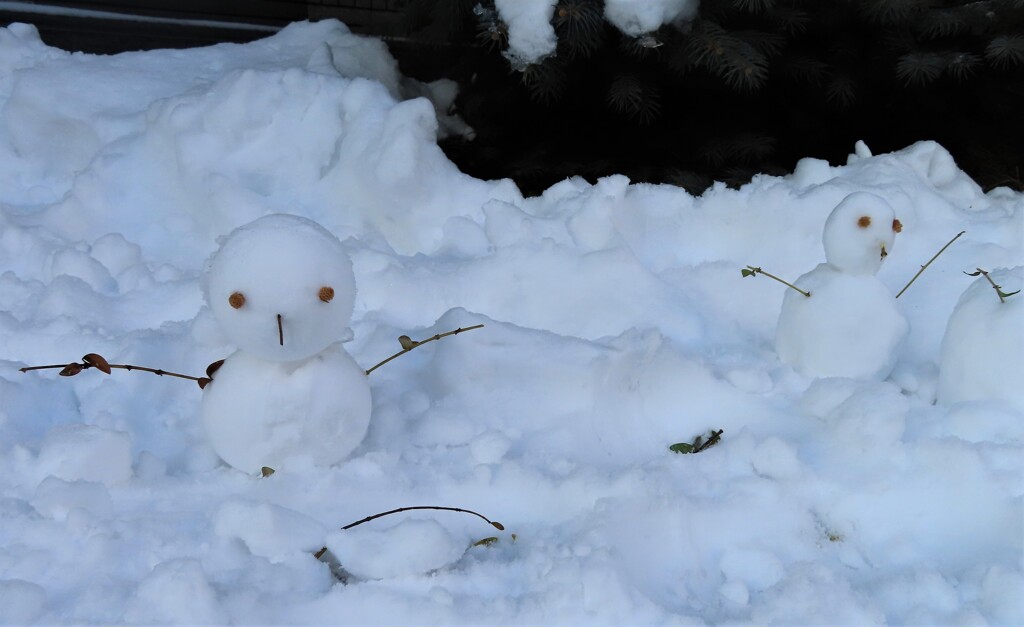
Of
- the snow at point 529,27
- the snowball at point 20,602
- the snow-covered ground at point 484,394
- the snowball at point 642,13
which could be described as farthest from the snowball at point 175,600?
the snowball at point 642,13

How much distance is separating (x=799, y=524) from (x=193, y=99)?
2.25 metres

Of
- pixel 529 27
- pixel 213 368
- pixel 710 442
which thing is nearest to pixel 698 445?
pixel 710 442

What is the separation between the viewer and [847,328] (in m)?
1.82

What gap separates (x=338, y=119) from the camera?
2.79m

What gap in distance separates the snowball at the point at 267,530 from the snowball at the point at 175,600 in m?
0.14

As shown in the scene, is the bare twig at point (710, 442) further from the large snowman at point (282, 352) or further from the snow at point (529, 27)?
the snow at point (529, 27)

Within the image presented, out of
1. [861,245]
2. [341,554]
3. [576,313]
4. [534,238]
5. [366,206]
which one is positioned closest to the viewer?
[341,554]

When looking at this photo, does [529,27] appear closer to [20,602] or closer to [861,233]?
[861,233]

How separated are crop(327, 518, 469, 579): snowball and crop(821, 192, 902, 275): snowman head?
1.05m

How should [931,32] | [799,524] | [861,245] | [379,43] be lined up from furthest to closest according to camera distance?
[379,43] → [931,32] → [861,245] → [799,524]

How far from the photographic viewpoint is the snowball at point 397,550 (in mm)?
1320

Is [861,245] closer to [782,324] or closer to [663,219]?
[782,324]

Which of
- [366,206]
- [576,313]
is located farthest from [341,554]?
[366,206]

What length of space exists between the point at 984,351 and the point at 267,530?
137cm
